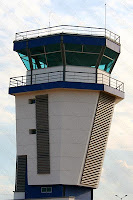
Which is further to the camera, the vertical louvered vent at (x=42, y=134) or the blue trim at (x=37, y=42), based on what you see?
the blue trim at (x=37, y=42)

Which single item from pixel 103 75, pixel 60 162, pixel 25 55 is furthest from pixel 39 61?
pixel 60 162

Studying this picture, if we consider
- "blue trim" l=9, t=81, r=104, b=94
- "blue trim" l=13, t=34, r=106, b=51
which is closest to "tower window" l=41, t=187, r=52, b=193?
"blue trim" l=9, t=81, r=104, b=94

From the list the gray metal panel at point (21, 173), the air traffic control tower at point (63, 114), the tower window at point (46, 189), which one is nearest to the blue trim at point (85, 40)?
the air traffic control tower at point (63, 114)

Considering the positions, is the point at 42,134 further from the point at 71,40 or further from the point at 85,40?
the point at 85,40

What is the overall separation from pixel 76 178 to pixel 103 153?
3583 millimetres

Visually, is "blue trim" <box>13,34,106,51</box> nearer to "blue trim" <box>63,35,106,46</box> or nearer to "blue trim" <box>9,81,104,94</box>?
"blue trim" <box>63,35,106,46</box>

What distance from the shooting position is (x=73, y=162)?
4572cm

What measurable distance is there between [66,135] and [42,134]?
6.62 feet

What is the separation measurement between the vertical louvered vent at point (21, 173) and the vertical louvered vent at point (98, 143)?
5044mm

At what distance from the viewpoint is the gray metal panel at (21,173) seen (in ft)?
156

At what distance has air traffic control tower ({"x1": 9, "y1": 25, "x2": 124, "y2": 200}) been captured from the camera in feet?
150

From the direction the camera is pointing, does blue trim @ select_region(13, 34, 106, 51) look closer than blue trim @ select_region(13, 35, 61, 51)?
Yes

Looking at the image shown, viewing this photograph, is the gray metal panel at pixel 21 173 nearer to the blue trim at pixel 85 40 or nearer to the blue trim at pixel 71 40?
the blue trim at pixel 71 40

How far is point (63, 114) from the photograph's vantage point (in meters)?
46.0
